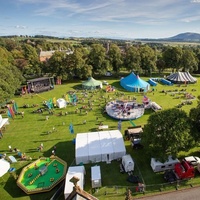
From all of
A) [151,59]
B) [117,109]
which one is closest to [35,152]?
[117,109]

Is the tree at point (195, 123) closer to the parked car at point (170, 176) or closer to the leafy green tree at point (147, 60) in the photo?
the parked car at point (170, 176)

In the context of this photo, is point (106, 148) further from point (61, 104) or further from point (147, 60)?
point (147, 60)

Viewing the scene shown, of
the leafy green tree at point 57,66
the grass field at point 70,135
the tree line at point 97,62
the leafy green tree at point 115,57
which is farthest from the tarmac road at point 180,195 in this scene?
the leafy green tree at point 115,57

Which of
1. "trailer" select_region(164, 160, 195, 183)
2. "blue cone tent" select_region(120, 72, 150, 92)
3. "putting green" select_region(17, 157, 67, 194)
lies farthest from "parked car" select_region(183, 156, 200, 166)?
"blue cone tent" select_region(120, 72, 150, 92)

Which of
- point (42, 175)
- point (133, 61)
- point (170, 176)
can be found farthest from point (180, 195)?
point (133, 61)

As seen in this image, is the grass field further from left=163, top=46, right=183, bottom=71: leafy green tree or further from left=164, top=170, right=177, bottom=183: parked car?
left=163, top=46, right=183, bottom=71: leafy green tree
